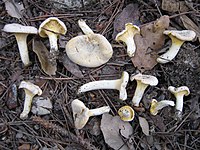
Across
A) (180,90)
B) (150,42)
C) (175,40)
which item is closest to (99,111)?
(180,90)

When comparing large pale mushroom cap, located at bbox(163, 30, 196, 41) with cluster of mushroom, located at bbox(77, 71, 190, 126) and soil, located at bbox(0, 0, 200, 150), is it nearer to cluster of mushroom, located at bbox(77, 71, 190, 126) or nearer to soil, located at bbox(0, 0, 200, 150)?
soil, located at bbox(0, 0, 200, 150)

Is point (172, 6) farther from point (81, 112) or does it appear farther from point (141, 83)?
point (81, 112)

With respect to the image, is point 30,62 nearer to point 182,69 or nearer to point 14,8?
point 14,8

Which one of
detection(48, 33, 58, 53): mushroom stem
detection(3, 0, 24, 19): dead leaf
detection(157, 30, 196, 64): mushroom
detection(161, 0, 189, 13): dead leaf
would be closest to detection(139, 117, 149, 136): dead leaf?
detection(157, 30, 196, 64): mushroom

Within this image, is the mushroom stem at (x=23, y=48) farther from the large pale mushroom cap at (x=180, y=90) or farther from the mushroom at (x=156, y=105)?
the large pale mushroom cap at (x=180, y=90)

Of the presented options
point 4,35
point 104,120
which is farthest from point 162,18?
point 4,35

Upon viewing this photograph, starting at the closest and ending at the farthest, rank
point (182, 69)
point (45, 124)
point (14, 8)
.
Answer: point (45, 124) < point (182, 69) < point (14, 8)
